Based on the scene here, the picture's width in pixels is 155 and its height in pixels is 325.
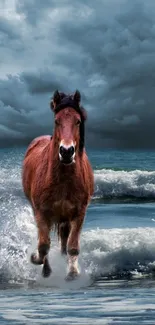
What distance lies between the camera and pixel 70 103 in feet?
32.0

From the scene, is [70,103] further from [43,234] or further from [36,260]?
[36,260]

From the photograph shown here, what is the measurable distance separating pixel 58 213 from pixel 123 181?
32.2 meters

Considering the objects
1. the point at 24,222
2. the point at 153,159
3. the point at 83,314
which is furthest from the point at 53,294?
the point at 153,159

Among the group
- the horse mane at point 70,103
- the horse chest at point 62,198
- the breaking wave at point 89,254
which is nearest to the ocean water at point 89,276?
the breaking wave at point 89,254

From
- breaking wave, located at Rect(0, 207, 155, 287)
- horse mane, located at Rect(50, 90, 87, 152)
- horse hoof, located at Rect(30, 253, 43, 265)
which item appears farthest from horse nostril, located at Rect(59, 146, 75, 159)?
breaking wave, located at Rect(0, 207, 155, 287)

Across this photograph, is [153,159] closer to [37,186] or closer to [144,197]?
[144,197]

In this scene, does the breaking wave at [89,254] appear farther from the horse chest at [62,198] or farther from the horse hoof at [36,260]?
the horse chest at [62,198]

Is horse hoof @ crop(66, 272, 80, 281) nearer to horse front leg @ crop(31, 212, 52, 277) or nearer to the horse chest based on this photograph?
horse front leg @ crop(31, 212, 52, 277)

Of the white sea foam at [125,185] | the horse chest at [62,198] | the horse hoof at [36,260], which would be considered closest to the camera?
the horse chest at [62,198]

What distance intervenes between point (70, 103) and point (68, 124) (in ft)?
1.25

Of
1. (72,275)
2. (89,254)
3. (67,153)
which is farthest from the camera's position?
(89,254)

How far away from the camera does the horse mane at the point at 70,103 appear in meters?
9.74

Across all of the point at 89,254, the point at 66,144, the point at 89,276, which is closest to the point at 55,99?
the point at 66,144

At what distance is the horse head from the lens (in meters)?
9.10
